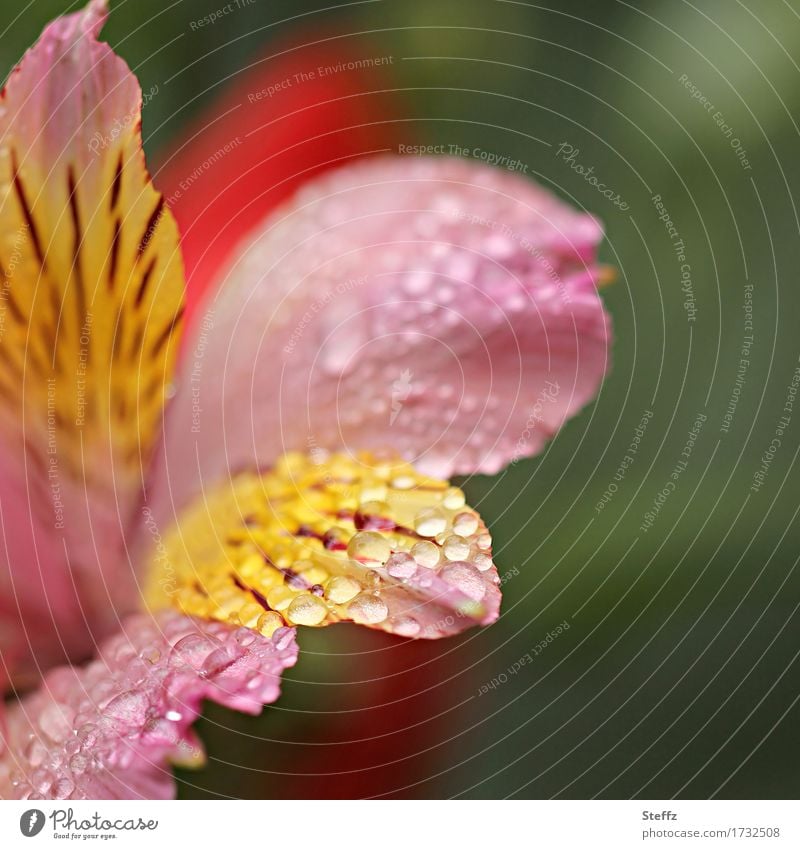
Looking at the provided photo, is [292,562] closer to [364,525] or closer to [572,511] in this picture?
[364,525]

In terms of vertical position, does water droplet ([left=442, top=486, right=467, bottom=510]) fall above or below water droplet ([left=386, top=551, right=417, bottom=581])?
above

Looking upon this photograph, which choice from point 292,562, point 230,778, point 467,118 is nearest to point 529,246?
point 467,118

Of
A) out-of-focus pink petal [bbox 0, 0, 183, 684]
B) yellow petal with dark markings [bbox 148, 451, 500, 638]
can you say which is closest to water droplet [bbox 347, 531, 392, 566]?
yellow petal with dark markings [bbox 148, 451, 500, 638]

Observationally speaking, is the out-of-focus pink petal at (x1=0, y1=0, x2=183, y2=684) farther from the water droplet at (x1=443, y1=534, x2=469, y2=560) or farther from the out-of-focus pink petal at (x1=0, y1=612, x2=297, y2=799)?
the water droplet at (x1=443, y1=534, x2=469, y2=560)

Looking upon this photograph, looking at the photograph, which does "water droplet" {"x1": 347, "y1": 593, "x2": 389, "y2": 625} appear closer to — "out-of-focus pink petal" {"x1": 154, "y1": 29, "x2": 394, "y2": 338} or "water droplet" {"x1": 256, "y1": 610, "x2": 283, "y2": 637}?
"water droplet" {"x1": 256, "y1": 610, "x2": 283, "y2": 637}

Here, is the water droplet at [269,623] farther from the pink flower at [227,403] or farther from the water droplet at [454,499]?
the water droplet at [454,499]

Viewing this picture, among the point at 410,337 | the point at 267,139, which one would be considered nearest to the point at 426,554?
the point at 410,337

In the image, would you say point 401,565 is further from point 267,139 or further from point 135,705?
point 267,139

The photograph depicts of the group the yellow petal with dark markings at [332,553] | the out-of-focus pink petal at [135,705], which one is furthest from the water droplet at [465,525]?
the out-of-focus pink petal at [135,705]

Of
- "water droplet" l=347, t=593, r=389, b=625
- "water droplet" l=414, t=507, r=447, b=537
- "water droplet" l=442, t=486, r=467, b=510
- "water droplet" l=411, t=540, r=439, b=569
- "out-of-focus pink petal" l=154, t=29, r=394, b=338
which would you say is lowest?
"water droplet" l=347, t=593, r=389, b=625
